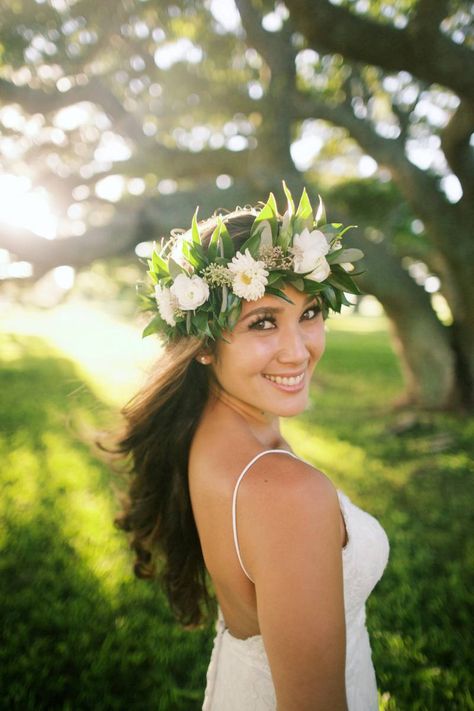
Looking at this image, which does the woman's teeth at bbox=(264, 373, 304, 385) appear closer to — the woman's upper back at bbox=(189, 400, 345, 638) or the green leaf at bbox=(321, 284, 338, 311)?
the woman's upper back at bbox=(189, 400, 345, 638)

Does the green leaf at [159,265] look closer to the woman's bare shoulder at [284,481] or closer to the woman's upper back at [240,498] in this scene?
the woman's upper back at [240,498]

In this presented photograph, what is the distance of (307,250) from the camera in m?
1.99

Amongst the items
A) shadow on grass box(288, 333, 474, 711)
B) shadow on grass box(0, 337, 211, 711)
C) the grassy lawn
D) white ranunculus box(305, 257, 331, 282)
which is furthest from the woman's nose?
shadow on grass box(288, 333, 474, 711)

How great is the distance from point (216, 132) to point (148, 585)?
10.1m

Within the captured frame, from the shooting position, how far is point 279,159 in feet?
27.6

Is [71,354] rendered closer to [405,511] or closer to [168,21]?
[168,21]

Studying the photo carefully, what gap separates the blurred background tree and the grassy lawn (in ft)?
7.29

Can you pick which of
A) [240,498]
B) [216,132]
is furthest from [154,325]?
[216,132]

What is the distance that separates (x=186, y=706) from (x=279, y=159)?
8.04m

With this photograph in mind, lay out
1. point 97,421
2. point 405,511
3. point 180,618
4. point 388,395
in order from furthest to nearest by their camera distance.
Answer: point 388,395 → point 97,421 → point 405,511 → point 180,618

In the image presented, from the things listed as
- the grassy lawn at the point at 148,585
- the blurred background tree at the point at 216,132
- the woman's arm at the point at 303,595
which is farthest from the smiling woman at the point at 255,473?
the blurred background tree at the point at 216,132

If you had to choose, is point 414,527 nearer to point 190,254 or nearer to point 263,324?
point 263,324

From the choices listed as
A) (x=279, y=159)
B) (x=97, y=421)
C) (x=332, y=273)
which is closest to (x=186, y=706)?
(x=332, y=273)

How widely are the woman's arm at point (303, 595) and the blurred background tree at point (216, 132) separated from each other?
16.1 ft
